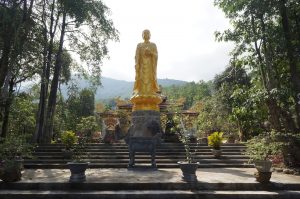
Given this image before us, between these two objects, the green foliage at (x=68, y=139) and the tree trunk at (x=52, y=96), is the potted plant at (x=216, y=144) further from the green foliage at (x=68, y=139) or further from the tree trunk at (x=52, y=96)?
the tree trunk at (x=52, y=96)

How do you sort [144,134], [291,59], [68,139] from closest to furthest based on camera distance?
[291,59], [144,134], [68,139]

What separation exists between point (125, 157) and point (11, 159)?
192 inches

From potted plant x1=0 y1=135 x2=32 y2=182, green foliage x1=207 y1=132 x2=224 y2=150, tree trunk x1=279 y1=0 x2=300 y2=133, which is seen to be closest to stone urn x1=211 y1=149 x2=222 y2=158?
green foliage x1=207 y1=132 x2=224 y2=150

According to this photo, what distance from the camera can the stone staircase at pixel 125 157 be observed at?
1048 centimetres

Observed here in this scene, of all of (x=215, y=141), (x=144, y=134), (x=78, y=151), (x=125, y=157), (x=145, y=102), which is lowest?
(x=125, y=157)

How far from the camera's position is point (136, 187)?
22.6 feet

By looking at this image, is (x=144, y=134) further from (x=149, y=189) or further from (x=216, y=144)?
(x=149, y=189)

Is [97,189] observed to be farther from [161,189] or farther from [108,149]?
[108,149]

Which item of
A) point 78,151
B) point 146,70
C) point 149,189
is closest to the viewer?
point 149,189

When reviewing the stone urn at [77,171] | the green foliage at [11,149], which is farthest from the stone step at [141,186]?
the green foliage at [11,149]

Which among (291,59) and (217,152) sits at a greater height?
(291,59)

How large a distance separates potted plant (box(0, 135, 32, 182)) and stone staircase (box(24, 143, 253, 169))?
2.56 metres

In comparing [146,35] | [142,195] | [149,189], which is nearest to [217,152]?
[146,35]

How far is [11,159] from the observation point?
733 cm
